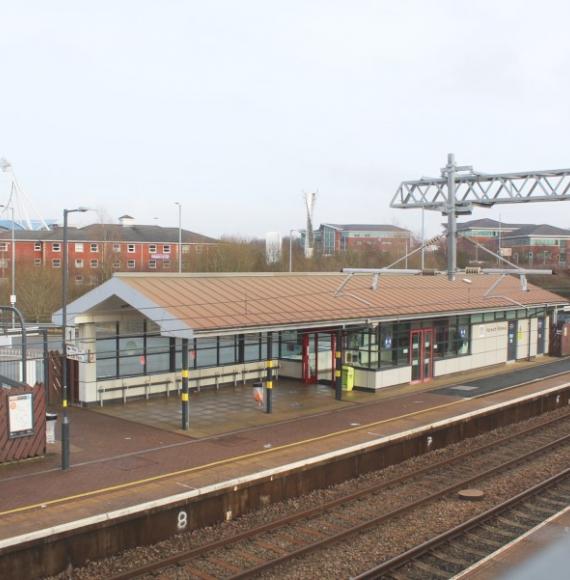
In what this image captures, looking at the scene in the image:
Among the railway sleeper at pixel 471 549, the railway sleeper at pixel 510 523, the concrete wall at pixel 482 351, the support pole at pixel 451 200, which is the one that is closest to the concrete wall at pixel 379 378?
the concrete wall at pixel 482 351

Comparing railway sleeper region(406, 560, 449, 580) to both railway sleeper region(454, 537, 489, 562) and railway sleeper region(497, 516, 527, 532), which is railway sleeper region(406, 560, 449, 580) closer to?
railway sleeper region(454, 537, 489, 562)

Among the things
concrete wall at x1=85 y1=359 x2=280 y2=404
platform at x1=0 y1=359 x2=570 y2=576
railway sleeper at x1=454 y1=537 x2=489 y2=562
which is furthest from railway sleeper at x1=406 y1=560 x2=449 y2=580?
concrete wall at x1=85 y1=359 x2=280 y2=404

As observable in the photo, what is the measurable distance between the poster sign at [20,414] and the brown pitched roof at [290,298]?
13.0ft

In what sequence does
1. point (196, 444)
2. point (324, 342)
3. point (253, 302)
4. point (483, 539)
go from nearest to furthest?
point (483, 539)
point (196, 444)
point (253, 302)
point (324, 342)

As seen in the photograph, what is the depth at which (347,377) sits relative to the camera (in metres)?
22.0

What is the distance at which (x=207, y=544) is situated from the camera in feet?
34.7

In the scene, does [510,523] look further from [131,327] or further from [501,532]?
[131,327]

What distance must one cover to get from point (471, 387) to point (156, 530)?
15355 millimetres

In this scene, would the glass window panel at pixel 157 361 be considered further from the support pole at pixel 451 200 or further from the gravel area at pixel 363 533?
the gravel area at pixel 363 533

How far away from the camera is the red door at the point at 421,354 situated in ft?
78.8

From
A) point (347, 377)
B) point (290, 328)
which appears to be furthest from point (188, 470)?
point (347, 377)

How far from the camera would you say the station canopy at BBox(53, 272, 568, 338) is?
16672mm

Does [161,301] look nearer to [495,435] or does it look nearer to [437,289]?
[495,435]

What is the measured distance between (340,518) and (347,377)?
9945mm
